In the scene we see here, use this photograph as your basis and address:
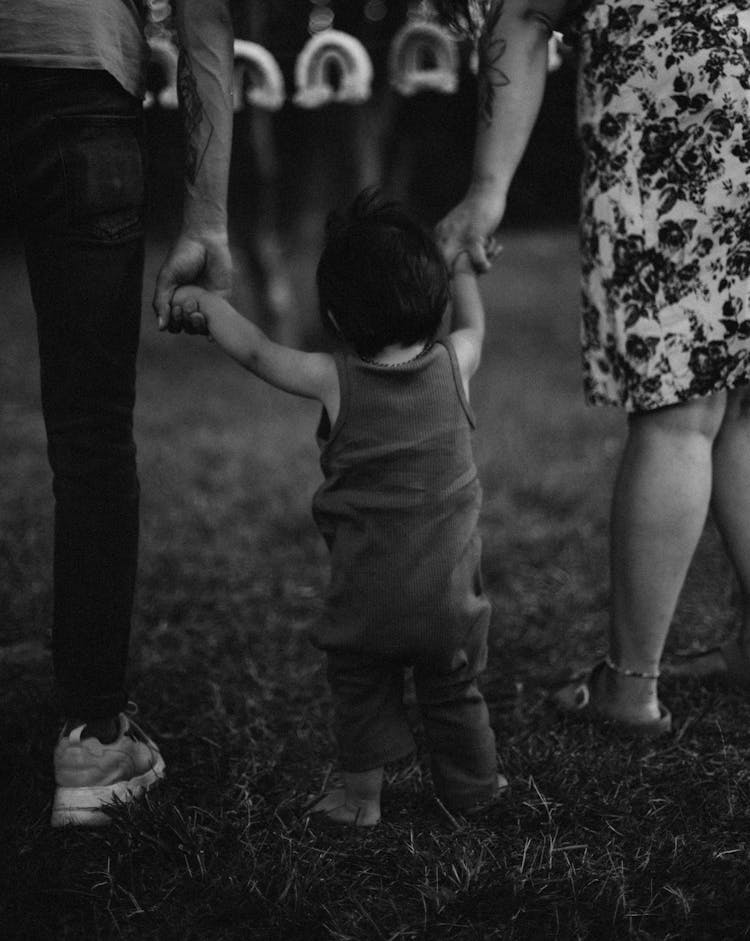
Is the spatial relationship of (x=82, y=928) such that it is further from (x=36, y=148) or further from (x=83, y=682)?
(x=36, y=148)

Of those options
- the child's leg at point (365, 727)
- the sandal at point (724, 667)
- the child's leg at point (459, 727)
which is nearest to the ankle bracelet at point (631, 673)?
the sandal at point (724, 667)

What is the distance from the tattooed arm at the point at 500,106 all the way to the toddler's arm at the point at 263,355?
1.25 feet

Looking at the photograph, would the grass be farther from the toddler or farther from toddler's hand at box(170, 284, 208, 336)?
toddler's hand at box(170, 284, 208, 336)

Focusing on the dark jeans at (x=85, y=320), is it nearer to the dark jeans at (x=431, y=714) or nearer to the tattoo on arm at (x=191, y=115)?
the tattoo on arm at (x=191, y=115)

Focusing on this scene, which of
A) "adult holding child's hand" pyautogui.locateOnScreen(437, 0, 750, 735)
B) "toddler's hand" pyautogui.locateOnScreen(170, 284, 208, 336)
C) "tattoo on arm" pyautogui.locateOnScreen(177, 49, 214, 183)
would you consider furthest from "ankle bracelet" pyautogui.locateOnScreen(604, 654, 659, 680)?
"tattoo on arm" pyautogui.locateOnScreen(177, 49, 214, 183)

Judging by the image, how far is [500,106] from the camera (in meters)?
1.98

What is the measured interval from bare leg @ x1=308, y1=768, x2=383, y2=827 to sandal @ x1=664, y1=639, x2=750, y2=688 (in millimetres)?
852

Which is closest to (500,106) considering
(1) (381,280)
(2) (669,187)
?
(2) (669,187)

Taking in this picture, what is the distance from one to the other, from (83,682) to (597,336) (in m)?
1.17

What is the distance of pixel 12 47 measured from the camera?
5.32 ft

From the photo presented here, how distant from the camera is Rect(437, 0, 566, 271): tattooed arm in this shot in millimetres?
1950

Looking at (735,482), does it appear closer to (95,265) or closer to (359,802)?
(359,802)

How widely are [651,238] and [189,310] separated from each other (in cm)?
84

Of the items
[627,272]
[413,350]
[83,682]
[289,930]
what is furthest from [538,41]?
[289,930]
